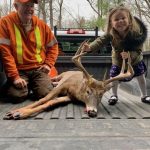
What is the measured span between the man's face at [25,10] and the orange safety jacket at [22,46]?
3.6 inches

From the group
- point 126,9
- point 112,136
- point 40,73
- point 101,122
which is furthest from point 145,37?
point 112,136

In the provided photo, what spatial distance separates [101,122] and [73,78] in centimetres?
252

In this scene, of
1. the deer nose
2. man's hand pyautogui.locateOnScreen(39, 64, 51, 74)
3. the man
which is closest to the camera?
the deer nose

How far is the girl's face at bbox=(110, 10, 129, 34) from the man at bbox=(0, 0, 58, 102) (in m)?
1.16

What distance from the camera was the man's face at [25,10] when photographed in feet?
20.1

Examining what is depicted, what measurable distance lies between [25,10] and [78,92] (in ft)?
4.36

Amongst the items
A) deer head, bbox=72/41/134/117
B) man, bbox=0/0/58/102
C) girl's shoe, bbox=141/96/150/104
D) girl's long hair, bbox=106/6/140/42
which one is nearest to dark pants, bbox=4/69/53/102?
man, bbox=0/0/58/102

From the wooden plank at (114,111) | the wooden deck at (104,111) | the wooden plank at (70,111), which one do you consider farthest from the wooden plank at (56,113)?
the wooden plank at (114,111)

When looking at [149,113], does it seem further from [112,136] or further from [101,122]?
[112,136]

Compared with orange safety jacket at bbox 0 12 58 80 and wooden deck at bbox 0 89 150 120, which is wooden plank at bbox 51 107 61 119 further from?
orange safety jacket at bbox 0 12 58 80

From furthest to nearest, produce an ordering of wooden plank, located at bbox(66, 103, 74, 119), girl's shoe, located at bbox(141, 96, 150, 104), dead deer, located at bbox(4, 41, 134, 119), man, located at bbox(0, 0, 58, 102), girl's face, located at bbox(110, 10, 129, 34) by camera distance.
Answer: man, located at bbox(0, 0, 58, 102)
girl's shoe, located at bbox(141, 96, 150, 104)
girl's face, located at bbox(110, 10, 129, 34)
dead deer, located at bbox(4, 41, 134, 119)
wooden plank, located at bbox(66, 103, 74, 119)

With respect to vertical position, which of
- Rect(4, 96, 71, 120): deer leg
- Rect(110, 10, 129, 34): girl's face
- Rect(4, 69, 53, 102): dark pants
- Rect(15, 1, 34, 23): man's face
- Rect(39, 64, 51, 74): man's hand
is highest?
Rect(15, 1, 34, 23): man's face

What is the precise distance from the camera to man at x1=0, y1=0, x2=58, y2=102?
6.04 metres

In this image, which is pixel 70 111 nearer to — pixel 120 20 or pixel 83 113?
pixel 83 113
